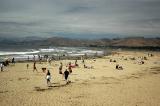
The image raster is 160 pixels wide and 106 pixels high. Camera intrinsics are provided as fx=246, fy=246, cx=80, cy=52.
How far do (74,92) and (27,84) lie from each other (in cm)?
572

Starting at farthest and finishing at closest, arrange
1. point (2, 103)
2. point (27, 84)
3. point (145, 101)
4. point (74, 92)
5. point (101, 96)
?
point (27, 84) < point (74, 92) < point (101, 96) < point (145, 101) < point (2, 103)

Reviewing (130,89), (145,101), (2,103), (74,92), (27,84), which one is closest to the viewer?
(2,103)

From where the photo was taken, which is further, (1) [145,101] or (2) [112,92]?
(2) [112,92]

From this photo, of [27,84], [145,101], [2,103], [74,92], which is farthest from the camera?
[27,84]

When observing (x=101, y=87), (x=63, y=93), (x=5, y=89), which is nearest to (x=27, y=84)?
(x=5, y=89)

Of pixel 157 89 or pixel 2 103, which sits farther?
pixel 157 89

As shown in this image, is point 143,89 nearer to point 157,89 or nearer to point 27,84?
point 157,89

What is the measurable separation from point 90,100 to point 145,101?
12.6 ft

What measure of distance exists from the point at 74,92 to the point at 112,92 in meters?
3.11

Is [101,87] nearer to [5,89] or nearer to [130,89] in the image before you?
[130,89]

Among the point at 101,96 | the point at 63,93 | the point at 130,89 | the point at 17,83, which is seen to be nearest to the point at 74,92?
the point at 63,93

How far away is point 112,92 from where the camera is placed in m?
20.1

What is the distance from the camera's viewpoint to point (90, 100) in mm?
17312

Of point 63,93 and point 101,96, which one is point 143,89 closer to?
point 101,96
